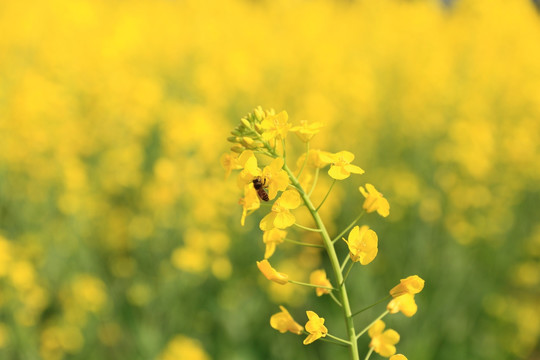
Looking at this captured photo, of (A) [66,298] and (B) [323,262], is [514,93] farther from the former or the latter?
(A) [66,298]

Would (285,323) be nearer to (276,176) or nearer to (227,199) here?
(276,176)

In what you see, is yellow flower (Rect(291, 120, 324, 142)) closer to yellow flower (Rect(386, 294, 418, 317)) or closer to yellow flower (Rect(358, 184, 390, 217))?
yellow flower (Rect(358, 184, 390, 217))

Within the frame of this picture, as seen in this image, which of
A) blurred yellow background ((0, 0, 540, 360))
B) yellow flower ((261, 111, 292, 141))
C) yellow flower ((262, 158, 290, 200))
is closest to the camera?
yellow flower ((262, 158, 290, 200))

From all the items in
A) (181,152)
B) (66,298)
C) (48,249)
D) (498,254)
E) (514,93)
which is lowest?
(66,298)

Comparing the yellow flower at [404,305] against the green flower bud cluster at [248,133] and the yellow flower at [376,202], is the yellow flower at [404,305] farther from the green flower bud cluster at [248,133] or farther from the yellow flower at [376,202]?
the green flower bud cluster at [248,133]

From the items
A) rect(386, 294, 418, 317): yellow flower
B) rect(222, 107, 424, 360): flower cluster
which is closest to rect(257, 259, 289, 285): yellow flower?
rect(222, 107, 424, 360): flower cluster

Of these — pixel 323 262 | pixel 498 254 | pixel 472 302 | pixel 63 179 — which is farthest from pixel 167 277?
pixel 498 254
